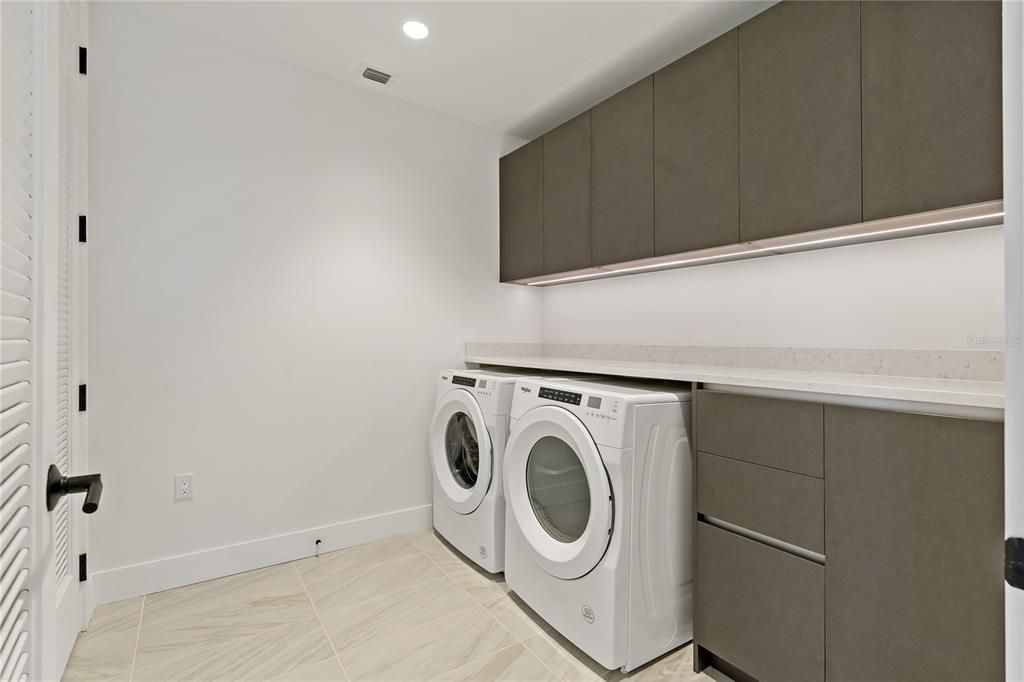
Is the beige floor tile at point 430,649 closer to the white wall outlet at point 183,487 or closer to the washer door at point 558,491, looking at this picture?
the washer door at point 558,491

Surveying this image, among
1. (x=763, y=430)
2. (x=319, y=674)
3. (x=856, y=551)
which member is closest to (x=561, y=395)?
(x=763, y=430)

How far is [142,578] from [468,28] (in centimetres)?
272

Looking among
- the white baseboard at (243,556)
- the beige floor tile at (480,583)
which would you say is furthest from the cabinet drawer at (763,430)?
the white baseboard at (243,556)

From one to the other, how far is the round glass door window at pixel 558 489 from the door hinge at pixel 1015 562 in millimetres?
1222

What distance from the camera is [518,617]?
1.90m

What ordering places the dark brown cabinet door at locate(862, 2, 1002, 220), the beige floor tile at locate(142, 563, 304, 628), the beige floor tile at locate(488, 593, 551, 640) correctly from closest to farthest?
1. the dark brown cabinet door at locate(862, 2, 1002, 220)
2. the beige floor tile at locate(488, 593, 551, 640)
3. the beige floor tile at locate(142, 563, 304, 628)

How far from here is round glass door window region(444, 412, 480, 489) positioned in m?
2.41

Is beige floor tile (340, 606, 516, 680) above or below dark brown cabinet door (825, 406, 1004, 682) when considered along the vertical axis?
below

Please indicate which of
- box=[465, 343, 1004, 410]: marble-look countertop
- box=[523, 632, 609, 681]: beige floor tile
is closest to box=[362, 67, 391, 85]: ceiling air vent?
box=[465, 343, 1004, 410]: marble-look countertop

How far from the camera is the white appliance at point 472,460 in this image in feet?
7.12

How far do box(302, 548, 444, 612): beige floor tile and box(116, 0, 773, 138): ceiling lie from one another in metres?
2.43

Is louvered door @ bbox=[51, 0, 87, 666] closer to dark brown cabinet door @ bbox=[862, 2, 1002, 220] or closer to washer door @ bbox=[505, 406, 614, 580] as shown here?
washer door @ bbox=[505, 406, 614, 580]

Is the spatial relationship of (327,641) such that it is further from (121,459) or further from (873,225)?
(873,225)

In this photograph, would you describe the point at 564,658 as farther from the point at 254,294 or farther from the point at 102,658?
the point at 254,294
